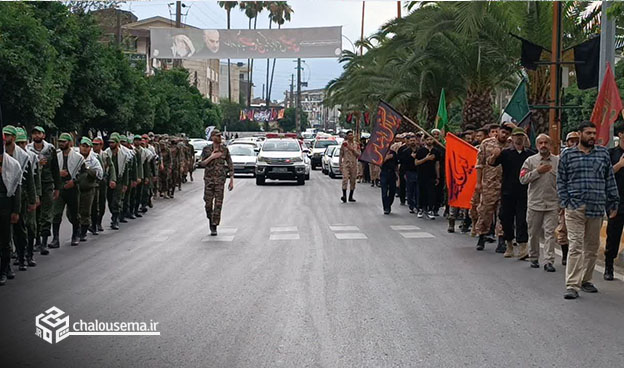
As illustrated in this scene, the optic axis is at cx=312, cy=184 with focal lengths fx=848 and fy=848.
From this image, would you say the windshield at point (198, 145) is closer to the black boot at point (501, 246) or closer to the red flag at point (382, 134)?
the red flag at point (382, 134)

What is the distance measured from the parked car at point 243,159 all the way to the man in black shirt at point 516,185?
2513 centimetres

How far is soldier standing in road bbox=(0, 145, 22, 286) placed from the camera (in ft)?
33.4

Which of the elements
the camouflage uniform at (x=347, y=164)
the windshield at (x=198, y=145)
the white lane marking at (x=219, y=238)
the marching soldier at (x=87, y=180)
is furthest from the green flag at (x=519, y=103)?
the windshield at (x=198, y=145)

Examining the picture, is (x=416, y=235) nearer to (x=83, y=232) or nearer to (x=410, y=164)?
(x=410, y=164)

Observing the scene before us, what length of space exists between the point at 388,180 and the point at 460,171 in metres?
4.44

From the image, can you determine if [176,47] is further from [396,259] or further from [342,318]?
[342,318]

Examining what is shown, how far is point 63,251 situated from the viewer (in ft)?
43.0

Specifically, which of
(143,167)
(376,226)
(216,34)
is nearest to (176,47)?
(216,34)

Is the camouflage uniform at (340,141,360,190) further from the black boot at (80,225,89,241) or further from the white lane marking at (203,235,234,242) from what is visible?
the black boot at (80,225,89,241)

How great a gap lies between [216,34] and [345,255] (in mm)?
35641

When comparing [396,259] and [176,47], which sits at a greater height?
[176,47]

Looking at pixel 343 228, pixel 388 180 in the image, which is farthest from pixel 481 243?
pixel 388 180

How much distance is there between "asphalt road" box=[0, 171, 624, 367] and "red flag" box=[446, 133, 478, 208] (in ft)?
Result: 2.78

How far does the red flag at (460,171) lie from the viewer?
1549 cm
